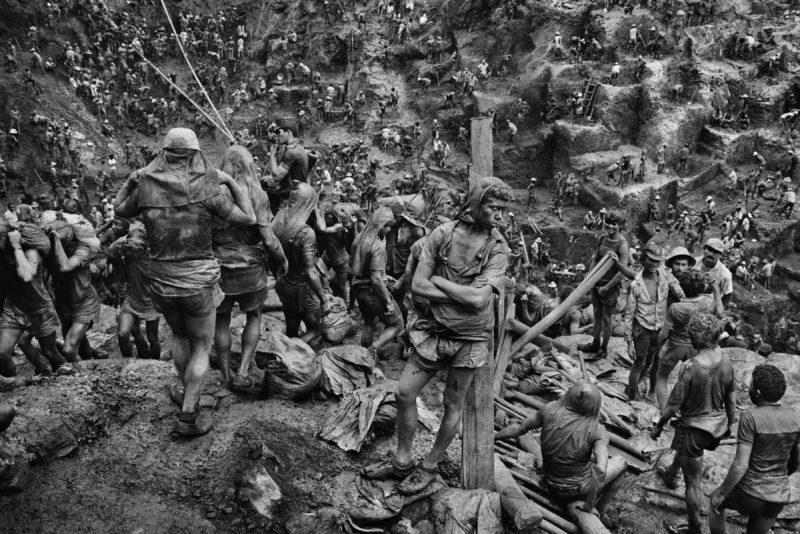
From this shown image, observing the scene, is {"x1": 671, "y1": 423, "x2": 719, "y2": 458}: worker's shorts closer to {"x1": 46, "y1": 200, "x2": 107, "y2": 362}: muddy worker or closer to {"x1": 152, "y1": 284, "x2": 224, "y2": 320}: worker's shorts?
{"x1": 152, "y1": 284, "x2": 224, "y2": 320}: worker's shorts

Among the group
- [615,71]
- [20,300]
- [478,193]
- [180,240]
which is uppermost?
[615,71]

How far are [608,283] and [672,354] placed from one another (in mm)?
1711

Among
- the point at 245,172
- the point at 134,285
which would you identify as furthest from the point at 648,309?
the point at 134,285

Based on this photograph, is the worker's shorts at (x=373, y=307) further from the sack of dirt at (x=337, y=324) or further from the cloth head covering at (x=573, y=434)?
the cloth head covering at (x=573, y=434)

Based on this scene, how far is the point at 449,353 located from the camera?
3.45 meters

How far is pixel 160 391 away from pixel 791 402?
276 inches

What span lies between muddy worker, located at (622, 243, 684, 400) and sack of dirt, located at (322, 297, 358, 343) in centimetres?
336

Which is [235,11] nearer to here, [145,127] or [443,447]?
[145,127]

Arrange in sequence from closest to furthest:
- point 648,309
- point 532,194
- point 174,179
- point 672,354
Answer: point 174,179
point 672,354
point 648,309
point 532,194

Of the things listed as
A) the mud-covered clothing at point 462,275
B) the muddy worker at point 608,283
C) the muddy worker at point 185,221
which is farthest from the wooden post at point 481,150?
the muddy worker at point 608,283

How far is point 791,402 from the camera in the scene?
22.4 feet

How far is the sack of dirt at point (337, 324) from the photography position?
6.84 metres

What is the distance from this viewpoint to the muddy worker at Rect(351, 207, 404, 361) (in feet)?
20.0

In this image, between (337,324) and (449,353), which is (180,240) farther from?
(337,324)
